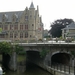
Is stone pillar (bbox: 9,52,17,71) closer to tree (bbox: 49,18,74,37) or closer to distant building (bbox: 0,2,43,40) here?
distant building (bbox: 0,2,43,40)

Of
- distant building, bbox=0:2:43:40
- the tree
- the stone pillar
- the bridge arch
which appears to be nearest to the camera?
the stone pillar

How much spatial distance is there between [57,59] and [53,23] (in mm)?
55104

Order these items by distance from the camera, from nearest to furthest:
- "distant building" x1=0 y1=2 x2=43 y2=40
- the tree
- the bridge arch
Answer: the bridge arch → "distant building" x1=0 y1=2 x2=43 y2=40 → the tree

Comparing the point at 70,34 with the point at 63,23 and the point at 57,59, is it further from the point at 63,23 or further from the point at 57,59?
the point at 57,59

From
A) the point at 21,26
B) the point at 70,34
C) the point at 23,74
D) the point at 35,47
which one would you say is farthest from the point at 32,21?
the point at 23,74

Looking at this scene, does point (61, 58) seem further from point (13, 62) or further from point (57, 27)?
point (57, 27)

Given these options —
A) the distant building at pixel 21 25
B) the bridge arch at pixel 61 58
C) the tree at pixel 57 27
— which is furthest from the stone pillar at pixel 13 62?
the tree at pixel 57 27

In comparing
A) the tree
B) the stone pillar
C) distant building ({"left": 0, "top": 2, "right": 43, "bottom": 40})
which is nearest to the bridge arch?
the stone pillar

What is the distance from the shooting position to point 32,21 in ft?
233

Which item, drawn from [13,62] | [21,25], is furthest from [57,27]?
[13,62]

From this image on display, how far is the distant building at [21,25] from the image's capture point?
71125 millimetres

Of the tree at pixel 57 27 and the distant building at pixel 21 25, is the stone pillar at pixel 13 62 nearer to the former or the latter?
the distant building at pixel 21 25

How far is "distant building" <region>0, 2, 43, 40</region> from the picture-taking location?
71125 mm

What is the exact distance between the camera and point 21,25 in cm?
7181
